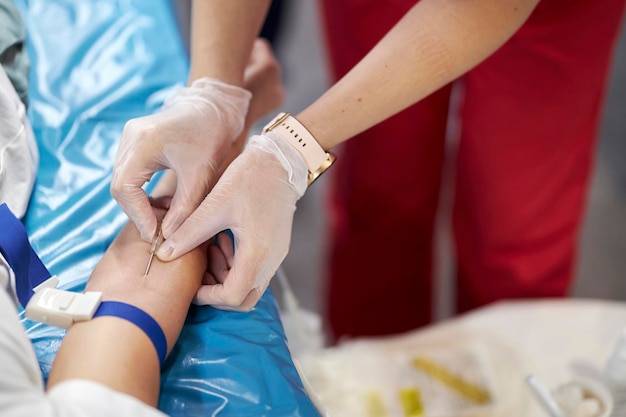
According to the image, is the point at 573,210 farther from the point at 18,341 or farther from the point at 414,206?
the point at 18,341

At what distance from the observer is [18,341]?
28.5 inches

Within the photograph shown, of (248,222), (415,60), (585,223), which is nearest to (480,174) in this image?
(415,60)

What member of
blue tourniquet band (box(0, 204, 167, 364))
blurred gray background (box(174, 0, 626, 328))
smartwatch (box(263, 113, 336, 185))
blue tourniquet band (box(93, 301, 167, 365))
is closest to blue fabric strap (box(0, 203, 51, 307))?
blue tourniquet band (box(0, 204, 167, 364))

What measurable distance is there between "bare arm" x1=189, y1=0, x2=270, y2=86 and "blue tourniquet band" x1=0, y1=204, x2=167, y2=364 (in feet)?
1.26

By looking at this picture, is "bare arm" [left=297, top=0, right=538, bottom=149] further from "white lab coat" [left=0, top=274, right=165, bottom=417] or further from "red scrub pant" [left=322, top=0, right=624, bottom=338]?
"white lab coat" [left=0, top=274, right=165, bottom=417]

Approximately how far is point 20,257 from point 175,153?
256 mm

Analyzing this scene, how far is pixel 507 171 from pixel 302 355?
2.03 ft

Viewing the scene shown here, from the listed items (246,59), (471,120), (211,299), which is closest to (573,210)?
(471,120)

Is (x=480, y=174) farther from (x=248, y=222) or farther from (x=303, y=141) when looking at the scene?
(x=248, y=222)

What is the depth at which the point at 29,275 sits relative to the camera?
3.08 ft

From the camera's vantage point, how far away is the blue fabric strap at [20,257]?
92cm

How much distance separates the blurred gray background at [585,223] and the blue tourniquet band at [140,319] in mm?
1320

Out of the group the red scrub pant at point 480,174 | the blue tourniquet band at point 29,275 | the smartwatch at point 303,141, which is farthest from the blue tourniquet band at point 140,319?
the red scrub pant at point 480,174

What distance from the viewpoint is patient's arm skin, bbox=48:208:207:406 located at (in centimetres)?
79
